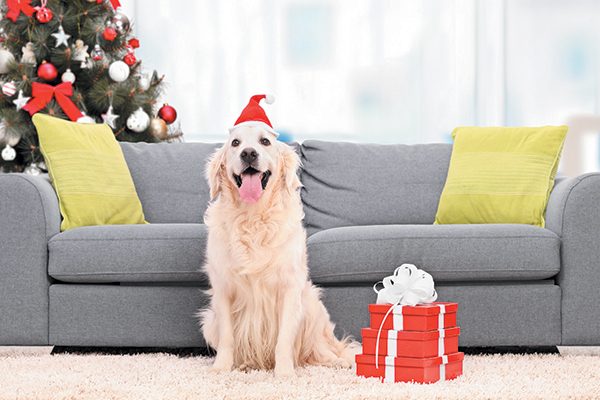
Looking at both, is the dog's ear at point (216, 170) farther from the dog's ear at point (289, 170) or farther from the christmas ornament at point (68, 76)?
the christmas ornament at point (68, 76)

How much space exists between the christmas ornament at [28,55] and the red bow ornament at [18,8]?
0.56ft

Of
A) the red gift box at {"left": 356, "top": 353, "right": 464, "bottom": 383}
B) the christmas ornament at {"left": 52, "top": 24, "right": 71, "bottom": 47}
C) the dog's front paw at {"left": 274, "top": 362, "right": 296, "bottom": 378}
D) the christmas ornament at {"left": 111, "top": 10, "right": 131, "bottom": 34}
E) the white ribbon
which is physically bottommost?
the dog's front paw at {"left": 274, "top": 362, "right": 296, "bottom": 378}

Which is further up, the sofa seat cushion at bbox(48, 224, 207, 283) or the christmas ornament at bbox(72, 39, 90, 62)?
the christmas ornament at bbox(72, 39, 90, 62)

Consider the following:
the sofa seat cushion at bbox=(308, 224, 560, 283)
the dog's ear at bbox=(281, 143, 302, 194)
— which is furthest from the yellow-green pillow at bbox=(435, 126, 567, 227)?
the dog's ear at bbox=(281, 143, 302, 194)

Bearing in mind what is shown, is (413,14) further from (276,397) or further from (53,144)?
(276,397)

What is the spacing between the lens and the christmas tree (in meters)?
4.55

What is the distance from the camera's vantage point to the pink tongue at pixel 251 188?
2670 mm

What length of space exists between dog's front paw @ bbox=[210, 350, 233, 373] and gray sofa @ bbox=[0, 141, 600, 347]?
1.48 feet

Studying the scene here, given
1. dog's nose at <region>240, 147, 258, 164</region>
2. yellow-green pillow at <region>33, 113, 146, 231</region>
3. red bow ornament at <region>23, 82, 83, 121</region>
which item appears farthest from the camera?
red bow ornament at <region>23, 82, 83, 121</region>

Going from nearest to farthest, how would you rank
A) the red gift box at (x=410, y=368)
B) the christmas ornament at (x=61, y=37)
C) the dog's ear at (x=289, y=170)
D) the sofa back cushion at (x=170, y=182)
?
the red gift box at (x=410, y=368) < the dog's ear at (x=289, y=170) < the sofa back cushion at (x=170, y=182) < the christmas ornament at (x=61, y=37)

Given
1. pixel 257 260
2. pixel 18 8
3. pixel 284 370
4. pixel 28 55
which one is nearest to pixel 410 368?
pixel 284 370

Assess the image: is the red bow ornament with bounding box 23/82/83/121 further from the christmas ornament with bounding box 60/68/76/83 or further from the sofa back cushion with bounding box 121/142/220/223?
the sofa back cushion with bounding box 121/142/220/223

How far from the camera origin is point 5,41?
466cm

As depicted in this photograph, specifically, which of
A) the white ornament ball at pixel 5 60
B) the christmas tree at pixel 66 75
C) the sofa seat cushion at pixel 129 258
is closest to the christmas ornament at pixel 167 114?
the christmas tree at pixel 66 75
